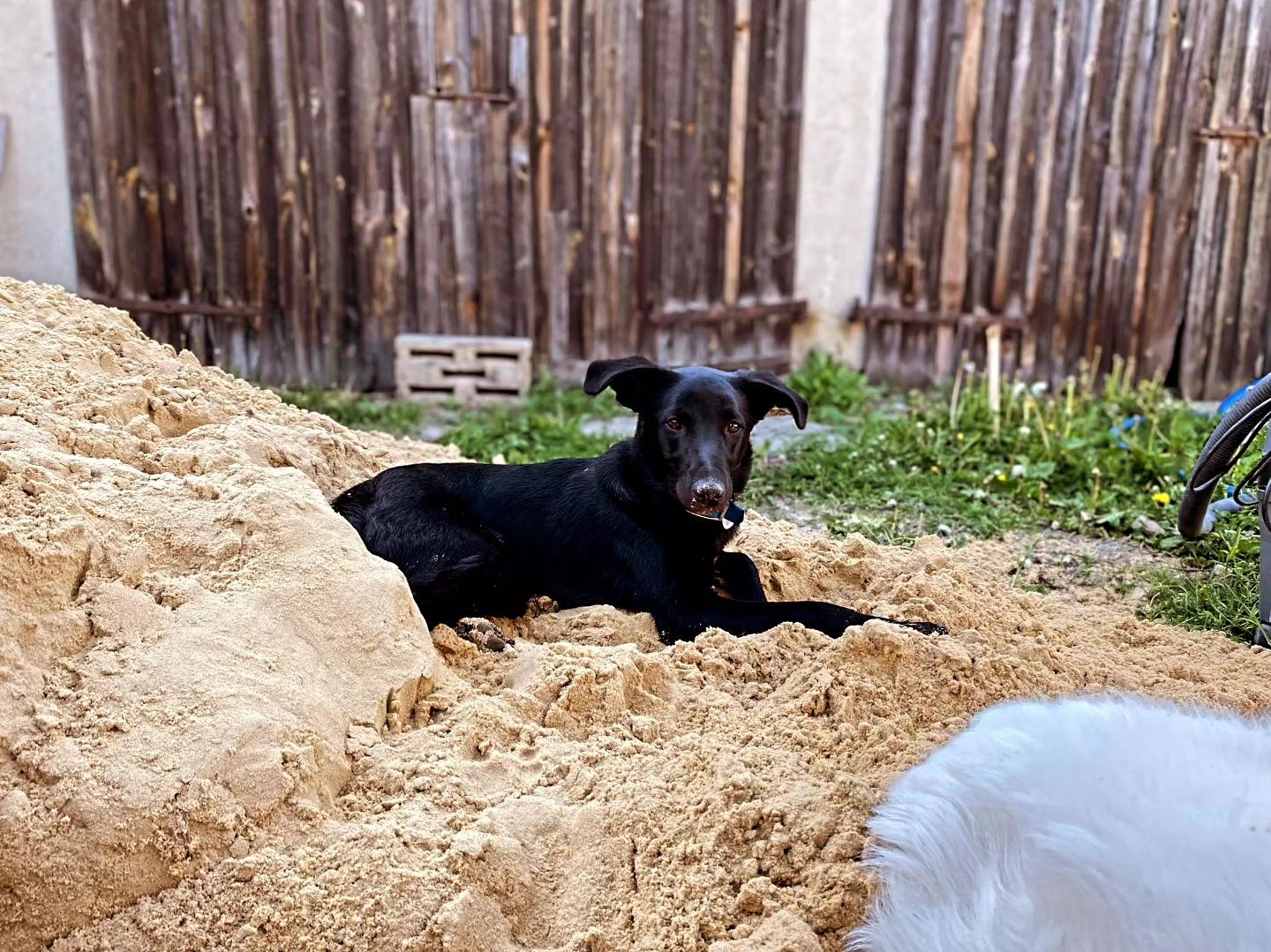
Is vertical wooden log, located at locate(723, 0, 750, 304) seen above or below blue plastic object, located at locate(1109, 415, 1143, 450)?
above

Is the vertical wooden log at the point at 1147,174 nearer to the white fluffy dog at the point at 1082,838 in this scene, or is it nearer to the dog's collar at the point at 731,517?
the dog's collar at the point at 731,517

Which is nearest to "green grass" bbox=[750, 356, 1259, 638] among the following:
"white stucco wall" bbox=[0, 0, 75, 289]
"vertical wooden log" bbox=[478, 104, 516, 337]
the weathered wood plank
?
the weathered wood plank

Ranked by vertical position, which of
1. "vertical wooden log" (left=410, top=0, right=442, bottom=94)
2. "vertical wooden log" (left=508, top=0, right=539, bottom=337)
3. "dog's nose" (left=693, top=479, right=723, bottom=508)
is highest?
"vertical wooden log" (left=410, top=0, right=442, bottom=94)

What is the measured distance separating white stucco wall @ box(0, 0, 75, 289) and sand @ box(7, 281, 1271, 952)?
3.72 m

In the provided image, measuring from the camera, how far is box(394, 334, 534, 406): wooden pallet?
7.03 m

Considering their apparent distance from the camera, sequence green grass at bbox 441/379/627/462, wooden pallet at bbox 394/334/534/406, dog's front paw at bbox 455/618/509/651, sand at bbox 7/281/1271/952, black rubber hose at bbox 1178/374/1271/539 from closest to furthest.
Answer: sand at bbox 7/281/1271/952
black rubber hose at bbox 1178/374/1271/539
dog's front paw at bbox 455/618/509/651
green grass at bbox 441/379/627/462
wooden pallet at bbox 394/334/534/406

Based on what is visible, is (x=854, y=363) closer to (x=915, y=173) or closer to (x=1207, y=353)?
(x=915, y=173)

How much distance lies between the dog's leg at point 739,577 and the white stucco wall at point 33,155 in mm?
4932

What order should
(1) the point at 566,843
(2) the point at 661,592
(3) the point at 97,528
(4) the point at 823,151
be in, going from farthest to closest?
(4) the point at 823,151
(2) the point at 661,592
(3) the point at 97,528
(1) the point at 566,843

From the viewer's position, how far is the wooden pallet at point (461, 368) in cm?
703

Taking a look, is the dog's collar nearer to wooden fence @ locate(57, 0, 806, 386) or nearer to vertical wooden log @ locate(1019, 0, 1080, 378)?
wooden fence @ locate(57, 0, 806, 386)

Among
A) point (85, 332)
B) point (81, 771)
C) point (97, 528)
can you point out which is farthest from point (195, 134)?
point (81, 771)

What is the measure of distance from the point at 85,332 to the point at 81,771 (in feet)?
6.81

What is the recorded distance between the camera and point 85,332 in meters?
3.68
